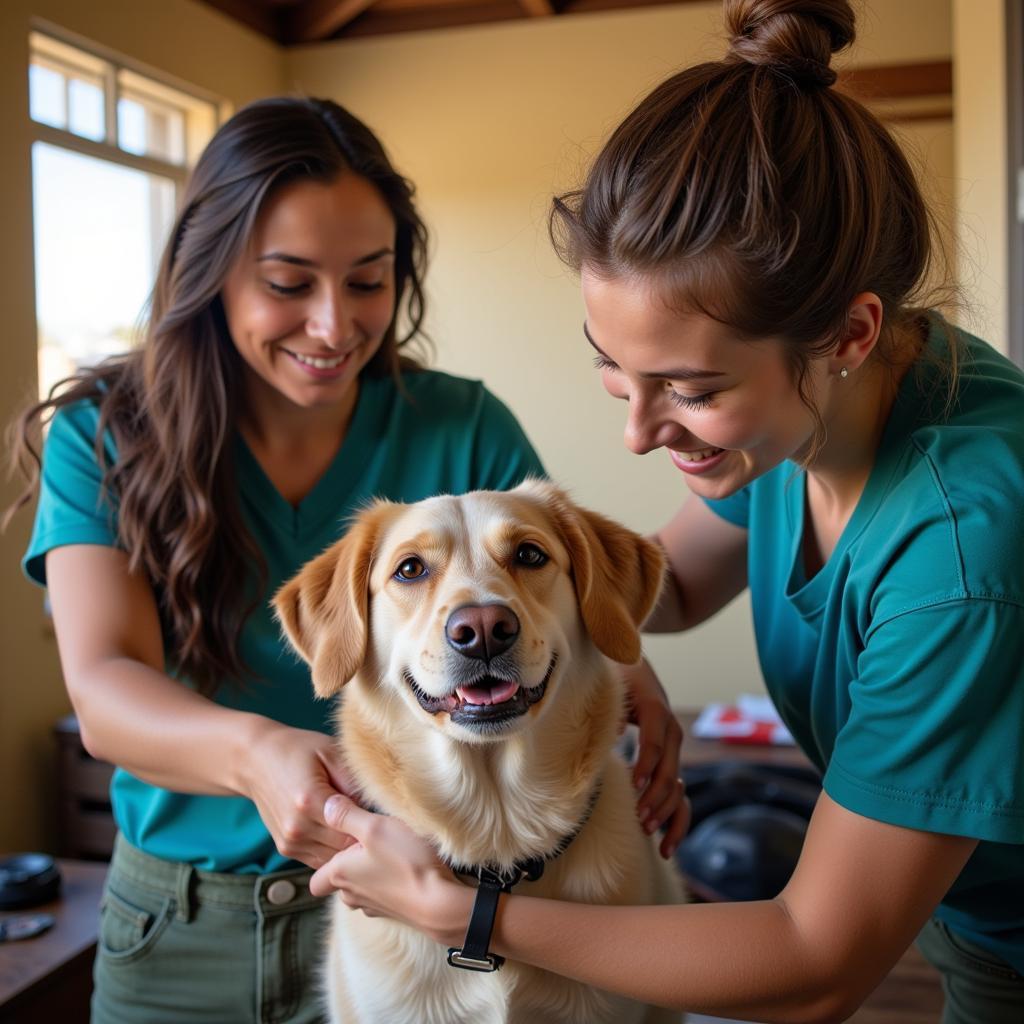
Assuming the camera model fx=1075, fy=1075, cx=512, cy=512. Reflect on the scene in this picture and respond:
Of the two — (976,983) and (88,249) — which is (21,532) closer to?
(88,249)

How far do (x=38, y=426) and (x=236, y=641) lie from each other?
0.55m

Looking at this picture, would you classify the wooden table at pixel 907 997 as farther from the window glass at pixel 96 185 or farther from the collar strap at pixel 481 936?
the window glass at pixel 96 185

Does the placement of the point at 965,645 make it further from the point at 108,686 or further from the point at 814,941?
the point at 108,686

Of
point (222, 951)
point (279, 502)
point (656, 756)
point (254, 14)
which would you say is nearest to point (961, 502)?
point (656, 756)

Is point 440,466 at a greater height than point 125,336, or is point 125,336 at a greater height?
point 125,336

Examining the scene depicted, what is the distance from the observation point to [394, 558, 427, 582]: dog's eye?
4.64 ft

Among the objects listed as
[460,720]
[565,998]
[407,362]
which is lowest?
[565,998]

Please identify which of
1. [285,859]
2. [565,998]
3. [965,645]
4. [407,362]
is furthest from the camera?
[407,362]

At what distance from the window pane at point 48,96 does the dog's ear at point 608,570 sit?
373cm

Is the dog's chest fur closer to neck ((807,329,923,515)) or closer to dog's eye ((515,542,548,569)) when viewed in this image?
dog's eye ((515,542,548,569))

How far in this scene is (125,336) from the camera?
5.04m

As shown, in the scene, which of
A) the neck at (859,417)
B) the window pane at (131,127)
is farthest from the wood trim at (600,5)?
the neck at (859,417)

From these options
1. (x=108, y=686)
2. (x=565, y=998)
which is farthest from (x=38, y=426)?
(x=565, y=998)

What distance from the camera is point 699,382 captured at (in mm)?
1110
